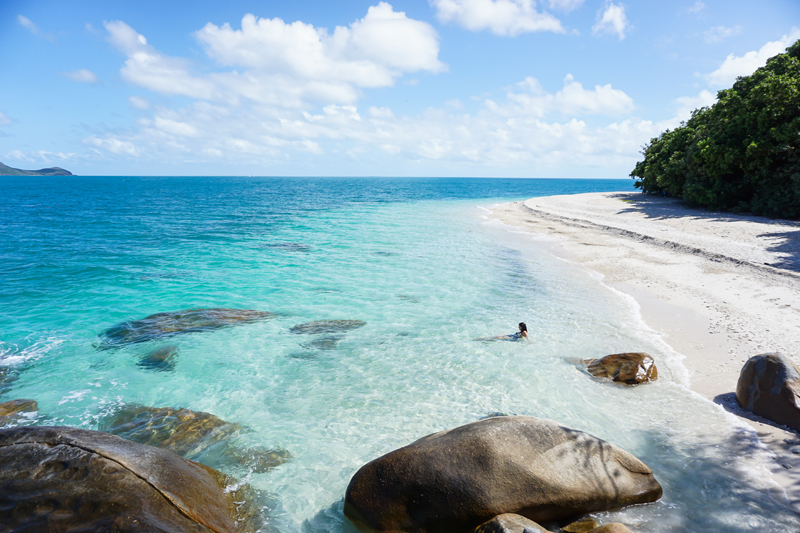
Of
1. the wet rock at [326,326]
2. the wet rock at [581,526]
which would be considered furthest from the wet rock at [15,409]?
the wet rock at [581,526]

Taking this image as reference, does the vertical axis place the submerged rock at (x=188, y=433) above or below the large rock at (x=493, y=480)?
below

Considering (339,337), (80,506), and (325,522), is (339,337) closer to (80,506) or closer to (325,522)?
(325,522)

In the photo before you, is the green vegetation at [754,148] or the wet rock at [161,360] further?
the green vegetation at [754,148]

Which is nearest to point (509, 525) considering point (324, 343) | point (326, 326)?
point (324, 343)

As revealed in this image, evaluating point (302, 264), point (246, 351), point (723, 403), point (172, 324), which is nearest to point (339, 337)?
Result: point (246, 351)

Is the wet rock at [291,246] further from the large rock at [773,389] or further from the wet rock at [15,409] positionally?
the large rock at [773,389]

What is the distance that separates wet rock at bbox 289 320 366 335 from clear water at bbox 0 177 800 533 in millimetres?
376

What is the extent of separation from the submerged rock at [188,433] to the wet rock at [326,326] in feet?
14.8

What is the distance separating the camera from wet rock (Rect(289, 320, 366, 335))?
Answer: 12.2m

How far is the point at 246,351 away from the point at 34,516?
24.6 ft

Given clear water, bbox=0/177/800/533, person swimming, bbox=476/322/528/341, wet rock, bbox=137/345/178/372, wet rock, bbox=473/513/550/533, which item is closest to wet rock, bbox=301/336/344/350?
clear water, bbox=0/177/800/533

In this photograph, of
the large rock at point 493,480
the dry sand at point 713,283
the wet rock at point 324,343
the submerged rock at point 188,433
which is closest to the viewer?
the large rock at point 493,480

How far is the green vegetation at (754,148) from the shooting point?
25531mm

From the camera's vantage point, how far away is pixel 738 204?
30125mm
